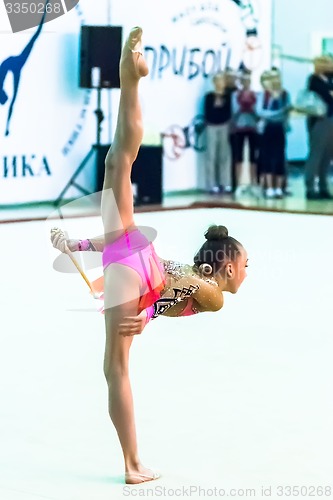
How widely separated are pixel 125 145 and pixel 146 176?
967 centimetres

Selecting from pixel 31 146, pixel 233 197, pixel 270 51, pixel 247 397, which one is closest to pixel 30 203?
pixel 31 146

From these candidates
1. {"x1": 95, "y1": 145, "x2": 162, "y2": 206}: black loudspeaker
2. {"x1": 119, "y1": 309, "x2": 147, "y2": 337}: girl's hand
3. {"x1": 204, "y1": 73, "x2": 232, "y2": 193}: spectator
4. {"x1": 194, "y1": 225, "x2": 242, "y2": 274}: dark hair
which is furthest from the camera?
{"x1": 204, "y1": 73, "x2": 232, "y2": 193}: spectator

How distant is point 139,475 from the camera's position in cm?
402

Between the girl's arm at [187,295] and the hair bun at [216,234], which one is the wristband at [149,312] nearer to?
the girl's arm at [187,295]

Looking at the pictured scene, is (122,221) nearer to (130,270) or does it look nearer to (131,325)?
(130,270)

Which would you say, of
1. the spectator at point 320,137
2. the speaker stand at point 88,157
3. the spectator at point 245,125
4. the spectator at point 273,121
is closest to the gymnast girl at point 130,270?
the speaker stand at point 88,157

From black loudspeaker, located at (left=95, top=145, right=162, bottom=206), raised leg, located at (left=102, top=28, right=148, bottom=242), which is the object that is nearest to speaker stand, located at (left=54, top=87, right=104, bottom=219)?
black loudspeaker, located at (left=95, top=145, right=162, bottom=206)

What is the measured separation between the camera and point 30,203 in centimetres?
1279

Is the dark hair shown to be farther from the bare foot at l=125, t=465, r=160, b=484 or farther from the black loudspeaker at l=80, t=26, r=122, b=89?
the black loudspeaker at l=80, t=26, r=122, b=89

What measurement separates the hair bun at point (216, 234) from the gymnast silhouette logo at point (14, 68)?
8632 millimetres

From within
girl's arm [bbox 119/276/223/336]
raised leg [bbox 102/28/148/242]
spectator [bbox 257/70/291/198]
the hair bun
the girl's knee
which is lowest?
spectator [bbox 257/70/291/198]

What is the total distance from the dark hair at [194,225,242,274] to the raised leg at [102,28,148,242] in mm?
315

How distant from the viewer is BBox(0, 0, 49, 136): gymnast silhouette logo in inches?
481

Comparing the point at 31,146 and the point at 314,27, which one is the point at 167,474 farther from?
the point at 314,27
